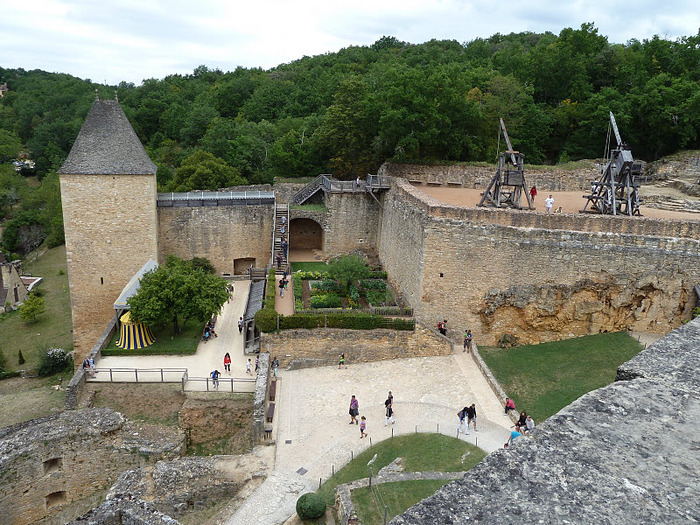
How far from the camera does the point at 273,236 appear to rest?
87.9 ft

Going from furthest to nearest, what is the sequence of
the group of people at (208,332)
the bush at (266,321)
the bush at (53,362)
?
the bush at (53,362)
the group of people at (208,332)
the bush at (266,321)

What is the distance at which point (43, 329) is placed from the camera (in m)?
30.5

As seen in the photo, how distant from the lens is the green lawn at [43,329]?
27.3 m

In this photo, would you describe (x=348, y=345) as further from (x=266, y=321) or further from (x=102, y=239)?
(x=102, y=239)

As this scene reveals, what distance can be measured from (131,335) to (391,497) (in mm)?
11967

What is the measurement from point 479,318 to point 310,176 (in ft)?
62.2

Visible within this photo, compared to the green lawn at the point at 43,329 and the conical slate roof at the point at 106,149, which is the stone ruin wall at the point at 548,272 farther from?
the green lawn at the point at 43,329

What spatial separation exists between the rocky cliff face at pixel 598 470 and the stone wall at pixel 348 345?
15234 millimetres

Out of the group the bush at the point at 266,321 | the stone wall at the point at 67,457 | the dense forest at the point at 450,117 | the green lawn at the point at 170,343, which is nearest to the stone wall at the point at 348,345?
the bush at the point at 266,321

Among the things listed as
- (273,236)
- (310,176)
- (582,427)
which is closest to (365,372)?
(273,236)

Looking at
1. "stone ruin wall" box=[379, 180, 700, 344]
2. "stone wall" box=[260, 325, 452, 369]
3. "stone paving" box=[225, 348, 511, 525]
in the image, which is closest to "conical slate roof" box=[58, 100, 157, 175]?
"stone wall" box=[260, 325, 452, 369]

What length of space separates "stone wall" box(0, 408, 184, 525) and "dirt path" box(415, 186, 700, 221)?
14691mm

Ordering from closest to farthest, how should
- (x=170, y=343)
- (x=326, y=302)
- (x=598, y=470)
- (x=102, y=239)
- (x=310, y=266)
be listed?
Result: (x=598, y=470)
(x=170, y=343)
(x=326, y=302)
(x=102, y=239)
(x=310, y=266)

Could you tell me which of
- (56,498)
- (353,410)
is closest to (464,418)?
(353,410)
